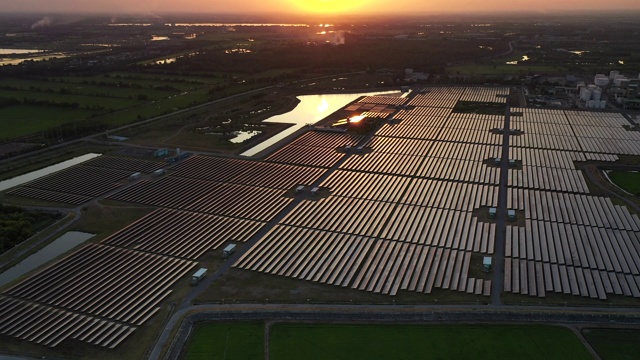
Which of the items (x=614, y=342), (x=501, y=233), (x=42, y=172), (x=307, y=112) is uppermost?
(x=307, y=112)

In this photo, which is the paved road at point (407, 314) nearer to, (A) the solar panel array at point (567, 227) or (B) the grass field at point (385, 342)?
(B) the grass field at point (385, 342)

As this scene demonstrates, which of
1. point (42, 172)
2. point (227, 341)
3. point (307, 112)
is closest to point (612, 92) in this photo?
point (307, 112)

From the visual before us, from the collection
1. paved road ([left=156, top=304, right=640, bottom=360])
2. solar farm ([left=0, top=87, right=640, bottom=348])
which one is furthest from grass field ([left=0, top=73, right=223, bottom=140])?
paved road ([left=156, top=304, right=640, bottom=360])

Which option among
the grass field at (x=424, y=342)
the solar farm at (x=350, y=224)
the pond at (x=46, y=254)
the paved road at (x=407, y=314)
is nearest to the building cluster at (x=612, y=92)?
the solar farm at (x=350, y=224)

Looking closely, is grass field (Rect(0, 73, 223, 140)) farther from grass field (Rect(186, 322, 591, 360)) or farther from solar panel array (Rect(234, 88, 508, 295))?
grass field (Rect(186, 322, 591, 360))

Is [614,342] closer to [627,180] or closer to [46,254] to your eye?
[627,180]

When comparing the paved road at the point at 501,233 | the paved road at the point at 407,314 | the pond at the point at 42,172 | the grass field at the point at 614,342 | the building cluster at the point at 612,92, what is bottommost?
the grass field at the point at 614,342
